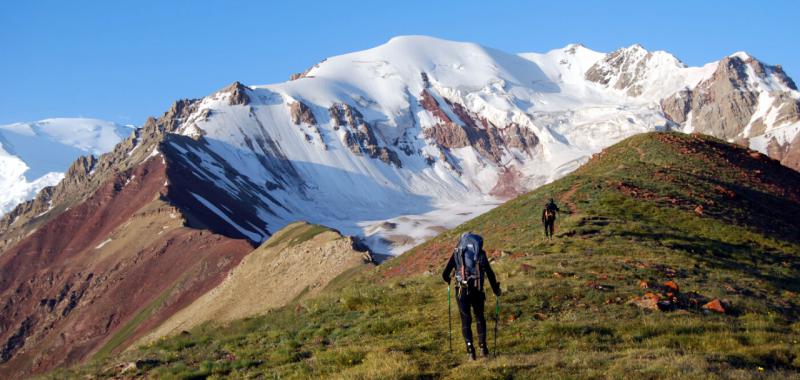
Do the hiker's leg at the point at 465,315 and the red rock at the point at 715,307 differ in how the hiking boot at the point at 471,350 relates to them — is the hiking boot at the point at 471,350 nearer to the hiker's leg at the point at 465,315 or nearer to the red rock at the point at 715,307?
the hiker's leg at the point at 465,315

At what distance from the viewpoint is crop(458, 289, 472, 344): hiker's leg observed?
16.6 meters

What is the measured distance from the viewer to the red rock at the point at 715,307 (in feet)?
71.9

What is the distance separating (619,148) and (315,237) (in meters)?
33.4

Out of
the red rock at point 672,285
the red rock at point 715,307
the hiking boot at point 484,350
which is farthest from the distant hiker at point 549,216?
the hiking boot at point 484,350

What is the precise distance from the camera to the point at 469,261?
17047mm

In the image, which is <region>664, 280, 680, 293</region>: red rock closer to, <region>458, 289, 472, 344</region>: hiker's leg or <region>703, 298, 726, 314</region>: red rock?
<region>703, 298, 726, 314</region>: red rock

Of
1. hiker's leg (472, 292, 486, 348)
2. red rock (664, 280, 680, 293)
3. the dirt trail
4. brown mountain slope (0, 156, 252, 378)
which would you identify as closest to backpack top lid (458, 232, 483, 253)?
hiker's leg (472, 292, 486, 348)

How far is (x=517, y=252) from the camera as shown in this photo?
33.3 m

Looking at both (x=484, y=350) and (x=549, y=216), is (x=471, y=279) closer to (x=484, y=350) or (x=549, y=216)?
(x=484, y=350)

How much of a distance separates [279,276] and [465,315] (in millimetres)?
57398

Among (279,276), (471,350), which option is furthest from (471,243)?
(279,276)

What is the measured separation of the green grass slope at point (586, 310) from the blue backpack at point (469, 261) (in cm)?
184

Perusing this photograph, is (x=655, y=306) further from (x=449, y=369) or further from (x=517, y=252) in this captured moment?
(x=517, y=252)

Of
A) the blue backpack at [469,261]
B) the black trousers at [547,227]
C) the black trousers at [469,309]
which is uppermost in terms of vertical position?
the black trousers at [547,227]
